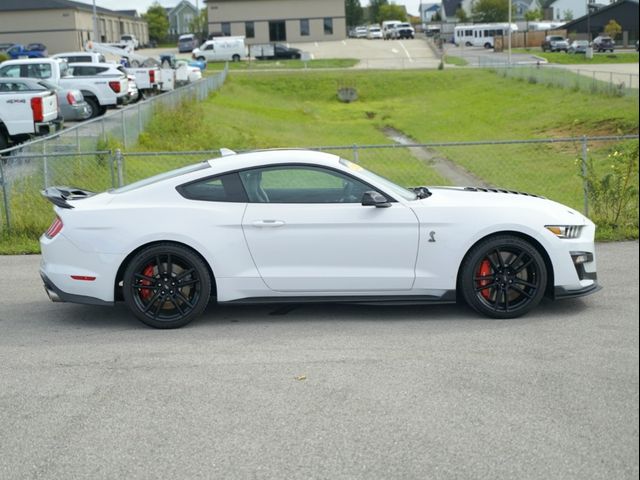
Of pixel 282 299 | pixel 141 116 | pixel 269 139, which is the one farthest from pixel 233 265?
pixel 269 139

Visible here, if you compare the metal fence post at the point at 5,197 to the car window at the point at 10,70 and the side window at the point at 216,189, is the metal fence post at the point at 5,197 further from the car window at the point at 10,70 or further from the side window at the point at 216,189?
the car window at the point at 10,70

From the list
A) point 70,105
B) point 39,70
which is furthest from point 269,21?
point 70,105

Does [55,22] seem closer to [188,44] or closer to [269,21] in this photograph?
[188,44]

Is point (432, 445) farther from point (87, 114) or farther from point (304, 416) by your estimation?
point (87, 114)

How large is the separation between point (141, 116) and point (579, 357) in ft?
62.7

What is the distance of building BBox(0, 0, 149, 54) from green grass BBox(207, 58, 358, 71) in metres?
42.3

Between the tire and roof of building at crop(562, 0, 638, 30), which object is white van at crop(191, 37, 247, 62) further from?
roof of building at crop(562, 0, 638, 30)

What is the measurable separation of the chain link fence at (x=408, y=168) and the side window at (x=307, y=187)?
7.60 ft

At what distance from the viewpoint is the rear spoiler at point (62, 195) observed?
25.4 feet

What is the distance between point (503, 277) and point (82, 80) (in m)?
24.7

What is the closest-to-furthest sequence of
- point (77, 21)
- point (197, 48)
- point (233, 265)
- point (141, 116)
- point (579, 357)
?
point (579, 357)
point (233, 265)
point (77, 21)
point (141, 116)
point (197, 48)

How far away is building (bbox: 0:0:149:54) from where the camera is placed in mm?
13945

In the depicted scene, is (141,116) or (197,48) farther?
(197,48)

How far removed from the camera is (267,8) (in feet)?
242
